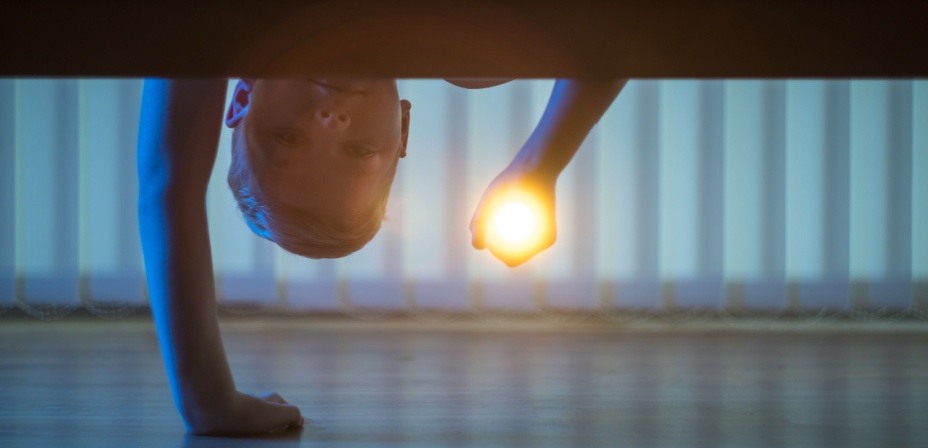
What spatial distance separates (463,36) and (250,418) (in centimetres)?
69

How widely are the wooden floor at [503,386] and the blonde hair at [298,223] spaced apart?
217 millimetres

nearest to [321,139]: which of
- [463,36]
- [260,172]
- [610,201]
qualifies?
[260,172]

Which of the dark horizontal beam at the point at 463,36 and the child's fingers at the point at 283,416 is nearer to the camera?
the dark horizontal beam at the point at 463,36

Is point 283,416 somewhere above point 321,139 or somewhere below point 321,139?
below

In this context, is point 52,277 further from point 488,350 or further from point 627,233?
point 627,233

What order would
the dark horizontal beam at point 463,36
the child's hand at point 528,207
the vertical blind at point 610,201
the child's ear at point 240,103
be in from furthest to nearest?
the vertical blind at point 610,201
the child's ear at point 240,103
the child's hand at point 528,207
the dark horizontal beam at point 463,36

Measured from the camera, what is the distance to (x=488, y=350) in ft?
5.58

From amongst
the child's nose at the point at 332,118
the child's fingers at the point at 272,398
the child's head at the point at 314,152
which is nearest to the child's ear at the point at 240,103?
the child's head at the point at 314,152

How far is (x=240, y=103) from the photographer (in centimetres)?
108

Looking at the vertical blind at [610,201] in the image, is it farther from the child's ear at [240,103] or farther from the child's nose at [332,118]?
the child's nose at [332,118]

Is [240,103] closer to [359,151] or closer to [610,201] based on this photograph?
[359,151]

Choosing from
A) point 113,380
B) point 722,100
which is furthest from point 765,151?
point 113,380

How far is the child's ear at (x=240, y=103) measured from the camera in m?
1.03

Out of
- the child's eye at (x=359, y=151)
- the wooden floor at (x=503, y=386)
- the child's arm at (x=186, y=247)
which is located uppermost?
the child's eye at (x=359, y=151)
